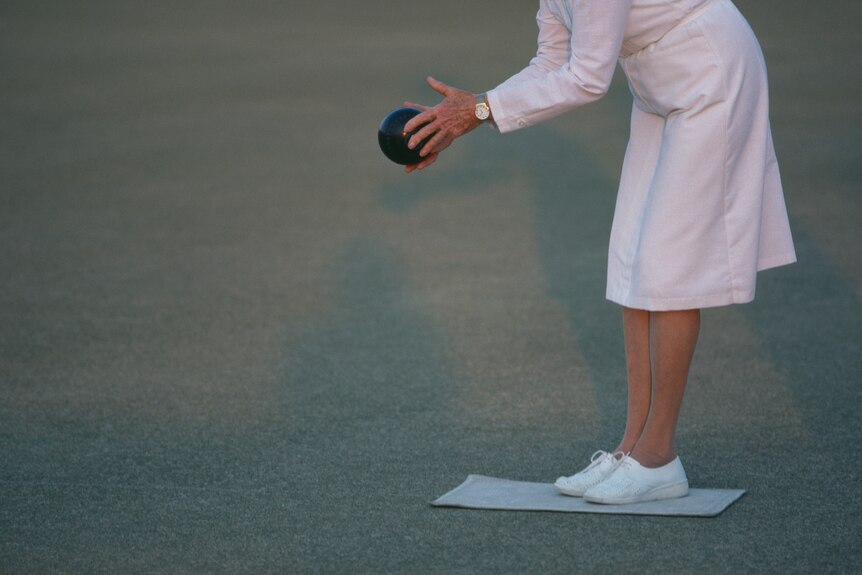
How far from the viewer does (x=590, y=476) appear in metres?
3.38

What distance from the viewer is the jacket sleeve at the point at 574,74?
3.05 m

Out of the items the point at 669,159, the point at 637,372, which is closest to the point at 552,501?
the point at 637,372

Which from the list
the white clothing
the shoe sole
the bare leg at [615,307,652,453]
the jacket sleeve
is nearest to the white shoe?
the shoe sole

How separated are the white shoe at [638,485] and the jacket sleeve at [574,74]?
98cm

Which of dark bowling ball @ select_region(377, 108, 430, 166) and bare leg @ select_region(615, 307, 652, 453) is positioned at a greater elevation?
dark bowling ball @ select_region(377, 108, 430, 166)

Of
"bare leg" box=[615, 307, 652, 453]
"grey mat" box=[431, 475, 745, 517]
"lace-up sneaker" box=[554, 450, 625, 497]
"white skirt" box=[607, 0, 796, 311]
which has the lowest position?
"grey mat" box=[431, 475, 745, 517]

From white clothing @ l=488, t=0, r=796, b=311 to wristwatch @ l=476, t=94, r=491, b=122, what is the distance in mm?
21

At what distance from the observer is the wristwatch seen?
3225 mm

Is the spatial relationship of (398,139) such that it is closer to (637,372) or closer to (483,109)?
(483,109)

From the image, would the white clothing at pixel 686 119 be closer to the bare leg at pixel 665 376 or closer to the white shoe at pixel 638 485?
the bare leg at pixel 665 376

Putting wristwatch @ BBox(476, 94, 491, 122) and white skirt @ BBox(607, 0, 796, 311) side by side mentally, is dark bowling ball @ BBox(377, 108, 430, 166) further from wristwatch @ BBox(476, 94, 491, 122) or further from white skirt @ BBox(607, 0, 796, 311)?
white skirt @ BBox(607, 0, 796, 311)

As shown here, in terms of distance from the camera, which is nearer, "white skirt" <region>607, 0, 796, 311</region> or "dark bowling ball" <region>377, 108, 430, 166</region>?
"white skirt" <region>607, 0, 796, 311</region>

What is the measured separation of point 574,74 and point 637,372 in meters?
0.88

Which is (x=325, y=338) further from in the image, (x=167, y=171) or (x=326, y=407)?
(x=167, y=171)
